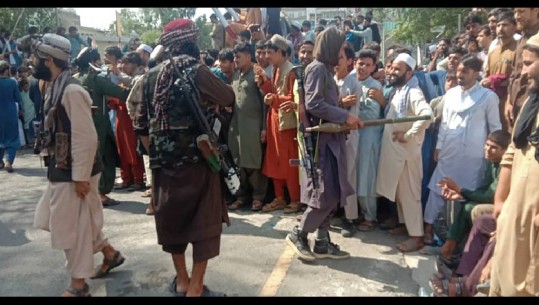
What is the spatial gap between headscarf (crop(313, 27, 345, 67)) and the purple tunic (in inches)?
2.1

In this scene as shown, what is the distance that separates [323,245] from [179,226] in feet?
4.61

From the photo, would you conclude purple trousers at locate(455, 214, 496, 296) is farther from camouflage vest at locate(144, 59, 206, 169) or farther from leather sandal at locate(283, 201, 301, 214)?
leather sandal at locate(283, 201, 301, 214)

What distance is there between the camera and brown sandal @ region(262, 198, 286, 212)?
18.3ft

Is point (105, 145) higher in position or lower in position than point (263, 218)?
higher

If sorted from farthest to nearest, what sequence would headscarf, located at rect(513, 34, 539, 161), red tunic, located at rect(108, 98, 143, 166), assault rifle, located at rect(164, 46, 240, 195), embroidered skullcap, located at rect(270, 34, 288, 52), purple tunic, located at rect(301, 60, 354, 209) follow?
red tunic, located at rect(108, 98, 143, 166) → embroidered skullcap, located at rect(270, 34, 288, 52) → purple tunic, located at rect(301, 60, 354, 209) → assault rifle, located at rect(164, 46, 240, 195) → headscarf, located at rect(513, 34, 539, 161)

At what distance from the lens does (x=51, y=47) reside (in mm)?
3475

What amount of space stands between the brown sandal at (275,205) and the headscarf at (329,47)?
2124 mm

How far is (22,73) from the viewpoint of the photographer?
1069cm

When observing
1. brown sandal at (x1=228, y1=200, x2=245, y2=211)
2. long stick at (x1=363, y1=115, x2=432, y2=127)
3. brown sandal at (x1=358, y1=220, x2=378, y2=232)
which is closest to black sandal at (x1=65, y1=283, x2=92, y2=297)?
brown sandal at (x1=228, y1=200, x2=245, y2=211)

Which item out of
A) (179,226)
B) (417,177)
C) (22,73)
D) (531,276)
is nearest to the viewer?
(531,276)

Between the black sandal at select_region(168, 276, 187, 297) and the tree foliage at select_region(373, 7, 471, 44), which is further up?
the tree foliage at select_region(373, 7, 471, 44)
